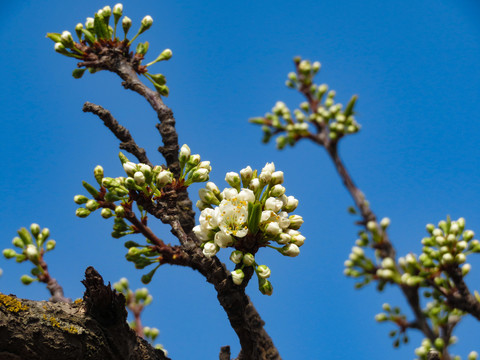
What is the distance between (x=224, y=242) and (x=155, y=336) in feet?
12.8

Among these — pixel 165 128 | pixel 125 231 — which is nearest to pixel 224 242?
pixel 125 231

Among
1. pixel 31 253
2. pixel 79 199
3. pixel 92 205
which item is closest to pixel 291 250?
pixel 92 205

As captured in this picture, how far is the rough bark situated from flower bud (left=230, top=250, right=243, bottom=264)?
25.2 inches

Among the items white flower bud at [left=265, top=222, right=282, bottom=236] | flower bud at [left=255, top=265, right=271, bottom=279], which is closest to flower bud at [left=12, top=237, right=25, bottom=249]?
flower bud at [left=255, top=265, right=271, bottom=279]

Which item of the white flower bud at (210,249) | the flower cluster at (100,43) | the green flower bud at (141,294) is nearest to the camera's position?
the white flower bud at (210,249)

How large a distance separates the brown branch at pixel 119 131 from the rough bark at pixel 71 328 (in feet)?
3.97

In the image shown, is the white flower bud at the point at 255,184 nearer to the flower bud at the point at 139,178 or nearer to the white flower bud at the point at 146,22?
the flower bud at the point at 139,178

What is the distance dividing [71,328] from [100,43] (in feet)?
9.12

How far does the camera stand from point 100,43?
164 inches

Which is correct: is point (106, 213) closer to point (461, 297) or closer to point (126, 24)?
point (126, 24)

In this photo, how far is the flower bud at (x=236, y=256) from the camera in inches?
101

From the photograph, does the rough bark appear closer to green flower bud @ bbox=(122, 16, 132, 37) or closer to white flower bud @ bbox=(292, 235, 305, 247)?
white flower bud @ bbox=(292, 235, 305, 247)

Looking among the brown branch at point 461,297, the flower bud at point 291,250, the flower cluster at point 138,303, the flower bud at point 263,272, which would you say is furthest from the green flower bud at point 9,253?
the brown branch at point 461,297

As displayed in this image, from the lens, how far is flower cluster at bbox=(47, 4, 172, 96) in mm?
4090
